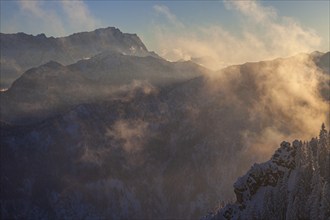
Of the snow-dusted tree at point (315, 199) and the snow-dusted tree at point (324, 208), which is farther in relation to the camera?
the snow-dusted tree at point (315, 199)

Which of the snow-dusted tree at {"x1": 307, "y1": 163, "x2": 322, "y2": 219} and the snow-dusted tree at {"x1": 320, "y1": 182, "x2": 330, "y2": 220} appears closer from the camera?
the snow-dusted tree at {"x1": 320, "y1": 182, "x2": 330, "y2": 220}

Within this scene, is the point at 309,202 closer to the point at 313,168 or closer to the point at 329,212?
the point at 329,212

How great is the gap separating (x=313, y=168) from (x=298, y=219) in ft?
72.7

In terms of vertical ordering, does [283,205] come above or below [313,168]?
below

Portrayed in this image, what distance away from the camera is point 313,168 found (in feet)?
654

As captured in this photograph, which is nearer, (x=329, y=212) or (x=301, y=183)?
(x=329, y=212)

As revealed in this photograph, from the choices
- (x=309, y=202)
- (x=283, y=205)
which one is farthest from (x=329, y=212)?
(x=283, y=205)

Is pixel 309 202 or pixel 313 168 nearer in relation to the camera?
pixel 309 202

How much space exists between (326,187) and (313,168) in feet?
40.8

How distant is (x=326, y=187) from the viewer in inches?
7407

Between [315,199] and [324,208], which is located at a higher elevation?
[315,199]


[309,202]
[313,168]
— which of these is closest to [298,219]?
[309,202]

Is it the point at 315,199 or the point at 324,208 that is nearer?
the point at 324,208

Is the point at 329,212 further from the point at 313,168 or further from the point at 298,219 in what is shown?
the point at 313,168
